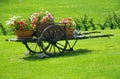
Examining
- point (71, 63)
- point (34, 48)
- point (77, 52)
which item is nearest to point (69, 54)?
point (77, 52)

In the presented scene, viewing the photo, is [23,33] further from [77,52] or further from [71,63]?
[71,63]

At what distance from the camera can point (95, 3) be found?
40594 mm

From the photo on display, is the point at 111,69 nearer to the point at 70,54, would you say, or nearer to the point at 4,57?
the point at 70,54

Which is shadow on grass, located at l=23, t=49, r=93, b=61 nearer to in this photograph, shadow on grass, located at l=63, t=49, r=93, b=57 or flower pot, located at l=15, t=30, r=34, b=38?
shadow on grass, located at l=63, t=49, r=93, b=57

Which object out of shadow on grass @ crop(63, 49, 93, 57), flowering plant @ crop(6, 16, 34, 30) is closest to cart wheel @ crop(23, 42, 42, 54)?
flowering plant @ crop(6, 16, 34, 30)

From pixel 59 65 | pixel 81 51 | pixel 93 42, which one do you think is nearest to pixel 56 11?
pixel 93 42

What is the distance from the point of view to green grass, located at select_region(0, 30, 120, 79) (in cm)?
1061

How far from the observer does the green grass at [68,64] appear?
418 inches

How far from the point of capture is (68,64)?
12.1 m

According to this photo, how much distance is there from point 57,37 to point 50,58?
1001mm

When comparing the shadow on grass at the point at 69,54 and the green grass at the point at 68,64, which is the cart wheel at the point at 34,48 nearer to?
the green grass at the point at 68,64

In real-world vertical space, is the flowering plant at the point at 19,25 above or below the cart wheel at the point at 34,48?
above

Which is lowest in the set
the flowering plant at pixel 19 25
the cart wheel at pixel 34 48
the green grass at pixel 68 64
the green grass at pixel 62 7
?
the green grass at pixel 62 7

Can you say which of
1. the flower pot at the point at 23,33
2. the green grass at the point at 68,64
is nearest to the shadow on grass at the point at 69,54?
the green grass at the point at 68,64
